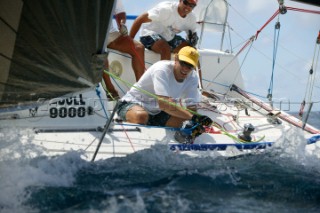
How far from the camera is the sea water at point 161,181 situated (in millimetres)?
2506

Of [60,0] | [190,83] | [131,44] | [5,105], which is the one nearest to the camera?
[60,0]

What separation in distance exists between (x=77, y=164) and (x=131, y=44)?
2.78 metres

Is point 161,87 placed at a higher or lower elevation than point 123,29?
lower

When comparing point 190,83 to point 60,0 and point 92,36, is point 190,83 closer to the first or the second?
point 92,36

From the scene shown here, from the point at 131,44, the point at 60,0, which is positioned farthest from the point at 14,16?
the point at 131,44

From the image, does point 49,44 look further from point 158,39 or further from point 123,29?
point 158,39

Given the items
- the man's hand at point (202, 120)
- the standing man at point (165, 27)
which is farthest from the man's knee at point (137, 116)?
the standing man at point (165, 27)

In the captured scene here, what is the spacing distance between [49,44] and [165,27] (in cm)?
362

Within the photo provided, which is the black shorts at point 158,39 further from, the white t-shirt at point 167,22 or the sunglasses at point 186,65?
the sunglasses at point 186,65

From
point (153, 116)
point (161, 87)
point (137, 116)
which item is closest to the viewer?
point (161, 87)

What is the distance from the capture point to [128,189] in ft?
9.14

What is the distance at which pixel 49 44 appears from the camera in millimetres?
2615

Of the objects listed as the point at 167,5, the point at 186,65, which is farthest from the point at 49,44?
the point at 167,5

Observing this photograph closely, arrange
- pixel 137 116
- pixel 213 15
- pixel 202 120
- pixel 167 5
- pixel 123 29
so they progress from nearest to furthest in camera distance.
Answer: pixel 202 120
pixel 137 116
pixel 123 29
pixel 167 5
pixel 213 15
